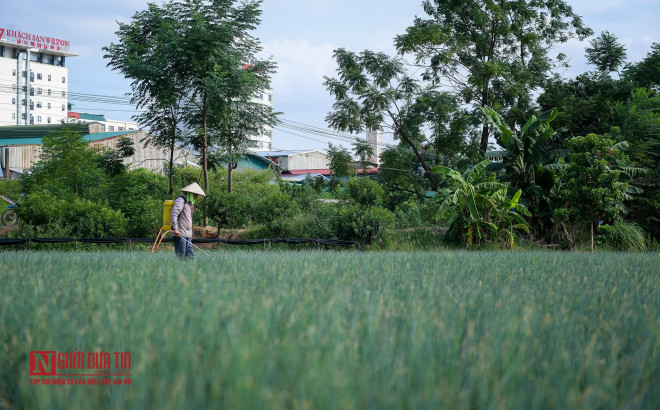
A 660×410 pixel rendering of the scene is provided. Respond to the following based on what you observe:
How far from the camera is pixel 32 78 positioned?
8344cm

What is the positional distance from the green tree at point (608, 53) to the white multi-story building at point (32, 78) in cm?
7021

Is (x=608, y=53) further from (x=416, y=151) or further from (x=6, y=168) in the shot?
(x=6, y=168)

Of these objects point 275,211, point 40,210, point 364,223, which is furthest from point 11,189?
point 364,223

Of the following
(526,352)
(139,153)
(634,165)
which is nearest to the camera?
(526,352)

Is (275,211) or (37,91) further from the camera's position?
(37,91)

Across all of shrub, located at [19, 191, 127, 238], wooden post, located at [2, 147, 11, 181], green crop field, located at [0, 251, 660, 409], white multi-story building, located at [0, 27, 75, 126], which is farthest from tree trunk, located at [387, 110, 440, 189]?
white multi-story building, located at [0, 27, 75, 126]

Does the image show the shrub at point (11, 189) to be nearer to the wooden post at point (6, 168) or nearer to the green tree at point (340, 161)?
the wooden post at point (6, 168)

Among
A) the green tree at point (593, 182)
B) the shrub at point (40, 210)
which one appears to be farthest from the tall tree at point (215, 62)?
the green tree at point (593, 182)

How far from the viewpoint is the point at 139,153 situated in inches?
1420

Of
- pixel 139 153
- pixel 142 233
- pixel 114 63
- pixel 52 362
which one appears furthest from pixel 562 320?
pixel 139 153

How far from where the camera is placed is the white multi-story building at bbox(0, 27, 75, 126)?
7950 centimetres

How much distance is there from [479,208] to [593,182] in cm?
337

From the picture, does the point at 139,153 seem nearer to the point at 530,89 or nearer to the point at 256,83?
the point at 256,83

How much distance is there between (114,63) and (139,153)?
14.0m
